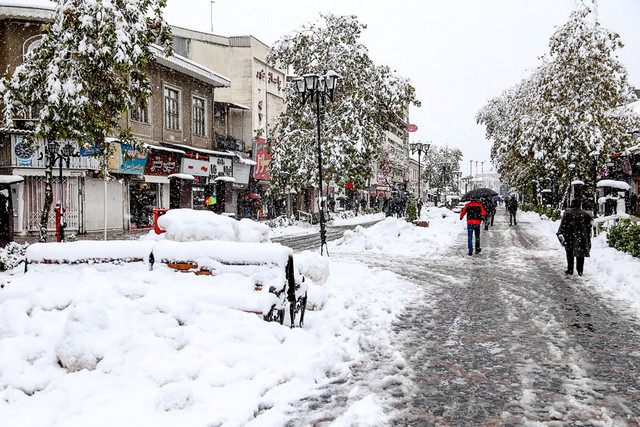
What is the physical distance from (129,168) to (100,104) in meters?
11.0

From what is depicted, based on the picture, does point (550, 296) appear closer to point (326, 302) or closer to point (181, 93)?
point (326, 302)

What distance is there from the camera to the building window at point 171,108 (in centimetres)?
2477

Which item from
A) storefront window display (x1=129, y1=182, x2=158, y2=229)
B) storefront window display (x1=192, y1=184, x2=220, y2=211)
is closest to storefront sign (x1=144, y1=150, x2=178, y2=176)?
storefront window display (x1=129, y1=182, x2=158, y2=229)

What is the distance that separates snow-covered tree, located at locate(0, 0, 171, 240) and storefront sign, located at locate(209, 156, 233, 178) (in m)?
16.6

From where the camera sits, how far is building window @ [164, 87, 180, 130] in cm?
2477

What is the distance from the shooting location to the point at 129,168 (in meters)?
22.1

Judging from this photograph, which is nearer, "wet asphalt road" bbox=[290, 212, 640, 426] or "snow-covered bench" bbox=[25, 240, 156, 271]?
"wet asphalt road" bbox=[290, 212, 640, 426]

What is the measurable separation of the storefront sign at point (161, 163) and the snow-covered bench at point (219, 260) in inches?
731

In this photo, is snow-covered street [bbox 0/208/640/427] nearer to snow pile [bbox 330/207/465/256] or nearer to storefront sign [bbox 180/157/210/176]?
snow pile [bbox 330/207/465/256]

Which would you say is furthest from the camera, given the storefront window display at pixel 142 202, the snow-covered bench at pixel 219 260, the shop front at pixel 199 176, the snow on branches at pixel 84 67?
the shop front at pixel 199 176

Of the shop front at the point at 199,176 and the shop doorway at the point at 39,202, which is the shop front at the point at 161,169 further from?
the shop doorway at the point at 39,202

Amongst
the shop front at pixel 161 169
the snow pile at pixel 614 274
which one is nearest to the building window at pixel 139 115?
the shop front at pixel 161 169

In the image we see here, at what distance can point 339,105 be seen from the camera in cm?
2605

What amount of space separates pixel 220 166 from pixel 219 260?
24885 millimetres
